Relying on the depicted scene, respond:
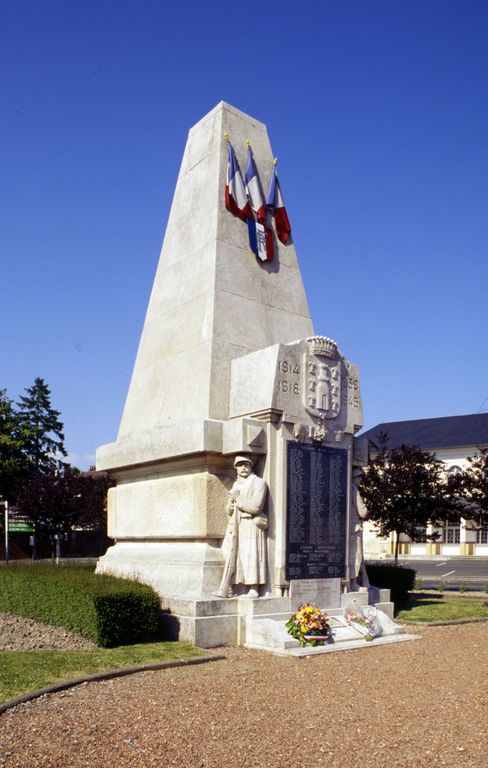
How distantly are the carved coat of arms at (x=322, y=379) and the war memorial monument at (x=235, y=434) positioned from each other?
2 cm

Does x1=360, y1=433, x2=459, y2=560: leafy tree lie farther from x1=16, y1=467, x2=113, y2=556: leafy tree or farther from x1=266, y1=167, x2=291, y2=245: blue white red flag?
x1=16, y1=467, x2=113, y2=556: leafy tree

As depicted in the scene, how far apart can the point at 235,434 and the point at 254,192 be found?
4.73 m

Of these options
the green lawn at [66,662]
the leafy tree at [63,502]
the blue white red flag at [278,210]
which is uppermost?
the blue white red flag at [278,210]

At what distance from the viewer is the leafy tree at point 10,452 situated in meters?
43.0

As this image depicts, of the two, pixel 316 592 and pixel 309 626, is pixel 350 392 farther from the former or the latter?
pixel 309 626

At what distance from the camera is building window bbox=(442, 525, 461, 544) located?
199 ft

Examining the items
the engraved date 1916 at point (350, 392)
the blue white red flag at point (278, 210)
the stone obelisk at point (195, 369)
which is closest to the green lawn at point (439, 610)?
the engraved date 1916 at point (350, 392)

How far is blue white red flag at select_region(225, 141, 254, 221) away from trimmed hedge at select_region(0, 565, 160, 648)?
20.2 feet

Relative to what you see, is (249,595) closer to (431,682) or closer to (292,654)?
(292,654)

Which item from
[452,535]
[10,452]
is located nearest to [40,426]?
[10,452]

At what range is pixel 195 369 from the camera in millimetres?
11266

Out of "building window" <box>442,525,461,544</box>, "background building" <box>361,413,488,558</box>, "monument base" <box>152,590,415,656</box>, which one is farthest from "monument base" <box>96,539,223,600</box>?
"building window" <box>442,525,461,544</box>

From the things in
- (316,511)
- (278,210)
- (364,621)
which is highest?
(278,210)

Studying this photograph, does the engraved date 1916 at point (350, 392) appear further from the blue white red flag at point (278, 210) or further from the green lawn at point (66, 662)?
the green lawn at point (66, 662)
